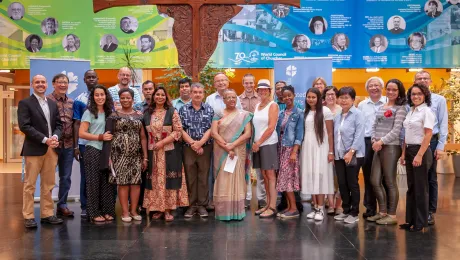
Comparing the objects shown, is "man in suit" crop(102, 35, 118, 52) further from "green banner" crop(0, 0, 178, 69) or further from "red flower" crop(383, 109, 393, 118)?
"red flower" crop(383, 109, 393, 118)

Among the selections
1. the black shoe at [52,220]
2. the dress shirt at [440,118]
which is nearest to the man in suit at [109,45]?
the black shoe at [52,220]

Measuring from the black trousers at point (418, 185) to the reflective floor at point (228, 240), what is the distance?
7.2 inches

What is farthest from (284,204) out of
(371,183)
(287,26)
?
(287,26)

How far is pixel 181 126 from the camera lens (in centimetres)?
524

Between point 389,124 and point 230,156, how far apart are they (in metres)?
1.71

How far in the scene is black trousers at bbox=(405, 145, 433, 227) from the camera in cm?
462

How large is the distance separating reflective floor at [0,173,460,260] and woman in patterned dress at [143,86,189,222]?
9.7 inches

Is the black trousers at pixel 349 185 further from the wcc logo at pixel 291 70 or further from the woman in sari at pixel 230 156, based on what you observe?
the wcc logo at pixel 291 70

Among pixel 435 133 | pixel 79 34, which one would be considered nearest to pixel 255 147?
pixel 435 133

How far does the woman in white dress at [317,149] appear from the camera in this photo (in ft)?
17.0

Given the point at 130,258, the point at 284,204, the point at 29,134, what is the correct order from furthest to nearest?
the point at 284,204 < the point at 29,134 < the point at 130,258

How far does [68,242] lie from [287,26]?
6.86 m

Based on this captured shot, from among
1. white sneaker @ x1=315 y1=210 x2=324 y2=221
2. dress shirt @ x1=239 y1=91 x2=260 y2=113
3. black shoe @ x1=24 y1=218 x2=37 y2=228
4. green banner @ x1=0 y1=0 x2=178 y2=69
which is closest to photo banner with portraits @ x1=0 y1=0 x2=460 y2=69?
green banner @ x1=0 y1=0 x2=178 y2=69

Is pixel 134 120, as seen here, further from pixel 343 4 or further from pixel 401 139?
pixel 343 4
